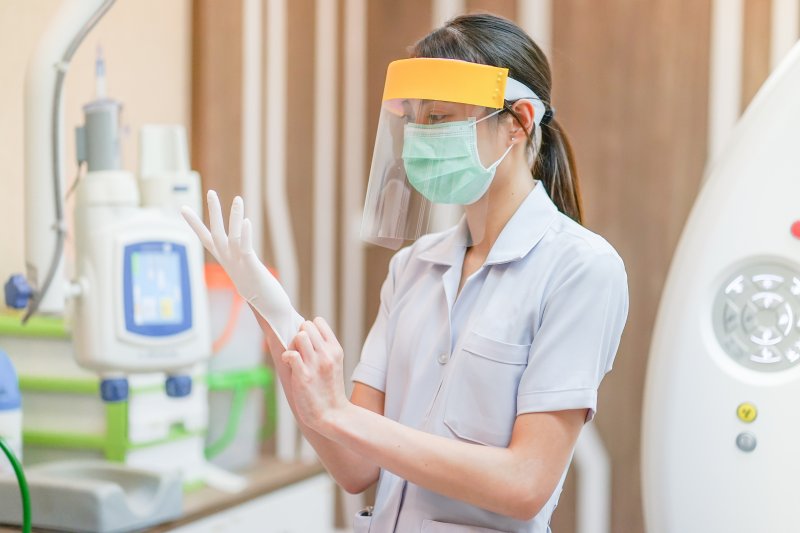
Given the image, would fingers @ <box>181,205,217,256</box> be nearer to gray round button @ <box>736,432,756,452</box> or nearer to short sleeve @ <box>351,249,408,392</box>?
short sleeve @ <box>351,249,408,392</box>

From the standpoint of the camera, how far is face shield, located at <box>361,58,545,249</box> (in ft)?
4.31

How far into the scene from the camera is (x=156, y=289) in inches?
74.1

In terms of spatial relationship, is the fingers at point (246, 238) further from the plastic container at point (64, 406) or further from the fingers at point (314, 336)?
the plastic container at point (64, 406)

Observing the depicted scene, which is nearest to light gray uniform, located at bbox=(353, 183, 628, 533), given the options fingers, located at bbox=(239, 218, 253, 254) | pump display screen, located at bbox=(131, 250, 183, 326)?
fingers, located at bbox=(239, 218, 253, 254)

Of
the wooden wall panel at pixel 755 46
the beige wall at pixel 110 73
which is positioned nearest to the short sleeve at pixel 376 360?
the beige wall at pixel 110 73

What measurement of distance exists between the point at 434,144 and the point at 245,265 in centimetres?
33

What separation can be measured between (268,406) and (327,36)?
115 centimetres

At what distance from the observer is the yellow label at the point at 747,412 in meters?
1.73

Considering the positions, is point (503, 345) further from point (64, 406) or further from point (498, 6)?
point (498, 6)

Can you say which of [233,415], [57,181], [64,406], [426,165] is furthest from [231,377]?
[426,165]

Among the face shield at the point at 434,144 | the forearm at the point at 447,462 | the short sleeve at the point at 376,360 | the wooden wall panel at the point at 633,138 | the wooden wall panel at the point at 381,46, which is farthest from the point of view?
the wooden wall panel at the point at 381,46

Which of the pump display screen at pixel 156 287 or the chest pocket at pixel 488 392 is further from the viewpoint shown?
the pump display screen at pixel 156 287

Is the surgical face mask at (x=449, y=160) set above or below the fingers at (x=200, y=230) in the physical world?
above

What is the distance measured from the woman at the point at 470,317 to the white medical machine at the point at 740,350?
16.2 inches
